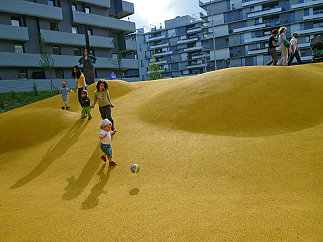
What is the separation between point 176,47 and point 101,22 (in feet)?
145

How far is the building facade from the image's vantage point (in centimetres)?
2583

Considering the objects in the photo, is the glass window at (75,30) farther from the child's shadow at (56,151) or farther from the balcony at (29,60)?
the child's shadow at (56,151)

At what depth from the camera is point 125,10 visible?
128 ft

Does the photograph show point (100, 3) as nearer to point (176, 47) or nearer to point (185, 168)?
point (185, 168)

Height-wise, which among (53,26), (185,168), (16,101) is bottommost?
(185,168)

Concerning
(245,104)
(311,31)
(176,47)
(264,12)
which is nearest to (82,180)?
(245,104)

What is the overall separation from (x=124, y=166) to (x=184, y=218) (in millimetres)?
2584

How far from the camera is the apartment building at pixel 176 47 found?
71.2 meters

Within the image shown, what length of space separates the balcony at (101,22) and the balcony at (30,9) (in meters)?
2.82

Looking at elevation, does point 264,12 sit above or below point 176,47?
above

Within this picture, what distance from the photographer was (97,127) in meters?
8.45

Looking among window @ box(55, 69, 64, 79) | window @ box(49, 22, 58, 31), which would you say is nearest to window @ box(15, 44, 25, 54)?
window @ box(55, 69, 64, 79)

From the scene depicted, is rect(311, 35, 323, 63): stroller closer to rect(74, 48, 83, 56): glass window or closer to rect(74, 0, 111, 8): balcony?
rect(74, 48, 83, 56): glass window

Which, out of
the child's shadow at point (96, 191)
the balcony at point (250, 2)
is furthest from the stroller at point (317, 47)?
the balcony at point (250, 2)
